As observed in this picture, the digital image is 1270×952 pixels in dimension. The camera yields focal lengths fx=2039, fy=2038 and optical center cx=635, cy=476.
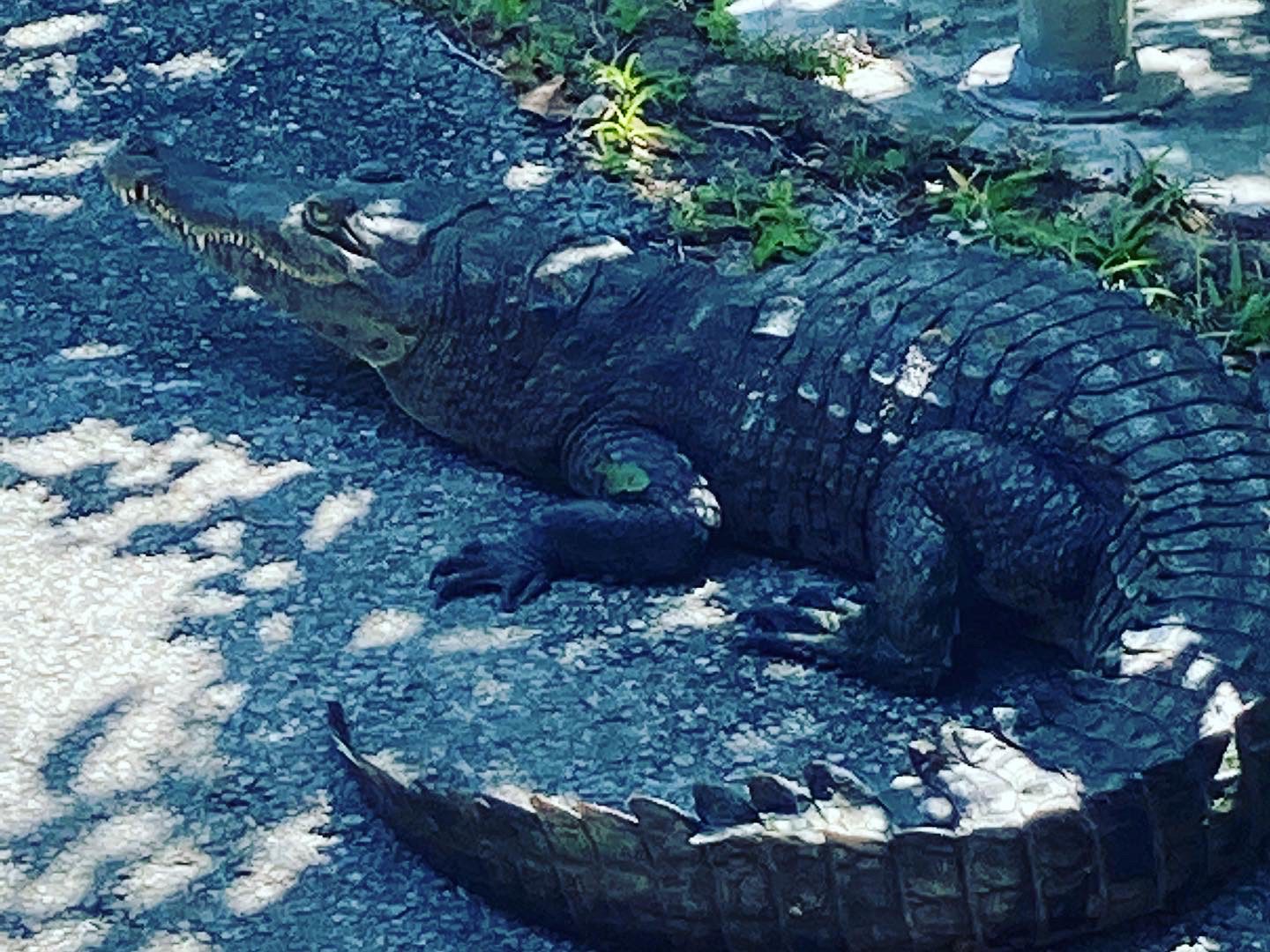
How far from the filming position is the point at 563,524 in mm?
4594

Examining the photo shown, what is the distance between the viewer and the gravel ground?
12.1ft

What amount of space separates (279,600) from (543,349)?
0.96 meters

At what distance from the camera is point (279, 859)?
376 centimetres

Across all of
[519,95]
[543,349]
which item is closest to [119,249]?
[519,95]

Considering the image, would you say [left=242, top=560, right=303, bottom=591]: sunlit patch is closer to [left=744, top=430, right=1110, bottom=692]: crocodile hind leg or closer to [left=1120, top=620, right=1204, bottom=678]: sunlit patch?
[left=744, top=430, right=1110, bottom=692]: crocodile hind leg

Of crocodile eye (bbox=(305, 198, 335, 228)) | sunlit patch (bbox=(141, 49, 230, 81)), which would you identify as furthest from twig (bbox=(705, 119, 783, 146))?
sunlit patch (bbox=(141, 49, 230, 81))

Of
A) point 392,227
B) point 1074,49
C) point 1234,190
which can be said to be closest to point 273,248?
point 392,227

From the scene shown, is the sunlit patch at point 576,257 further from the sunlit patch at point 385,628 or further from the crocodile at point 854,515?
the sunlit patch at point 385,628

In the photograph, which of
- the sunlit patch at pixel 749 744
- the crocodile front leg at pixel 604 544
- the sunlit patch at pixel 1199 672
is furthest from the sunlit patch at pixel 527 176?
the sunlit patch at pixel 1199 672

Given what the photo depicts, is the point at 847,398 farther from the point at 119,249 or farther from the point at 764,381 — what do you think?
the point at 119,249

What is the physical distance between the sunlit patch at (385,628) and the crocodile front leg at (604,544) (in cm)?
10

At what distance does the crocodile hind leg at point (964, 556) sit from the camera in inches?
159

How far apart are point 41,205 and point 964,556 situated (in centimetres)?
369

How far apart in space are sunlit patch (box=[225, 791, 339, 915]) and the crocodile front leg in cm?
80
